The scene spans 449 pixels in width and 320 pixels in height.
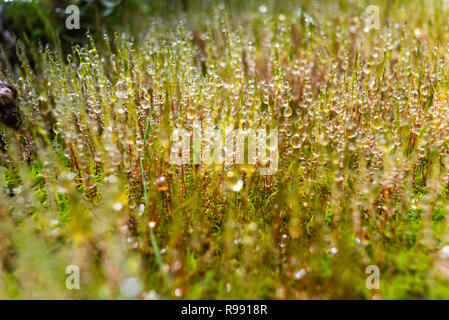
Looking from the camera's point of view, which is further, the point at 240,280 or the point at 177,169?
the point at 177,169

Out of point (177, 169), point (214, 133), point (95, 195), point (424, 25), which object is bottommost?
point (95, 195)

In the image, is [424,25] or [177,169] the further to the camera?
[424,25]

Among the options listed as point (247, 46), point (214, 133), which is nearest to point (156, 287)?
point (214, 133)

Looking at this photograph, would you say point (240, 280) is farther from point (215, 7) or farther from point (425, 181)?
point (215, 7)

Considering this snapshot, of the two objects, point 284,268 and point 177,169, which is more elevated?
point 177,169

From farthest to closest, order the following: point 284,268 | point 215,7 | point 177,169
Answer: point 215,7 → point 177,169 → point 284,268

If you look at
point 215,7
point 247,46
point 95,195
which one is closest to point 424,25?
point 247,46
